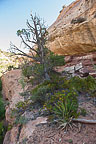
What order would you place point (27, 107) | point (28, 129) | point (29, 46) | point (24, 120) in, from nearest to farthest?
point (28, 129) → point (24, 120) → point (27, 107) → point (29, 46)

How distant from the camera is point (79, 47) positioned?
11.6 meters

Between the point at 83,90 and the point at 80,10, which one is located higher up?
the point at 80,10

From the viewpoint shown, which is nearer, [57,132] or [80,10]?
[57,132]

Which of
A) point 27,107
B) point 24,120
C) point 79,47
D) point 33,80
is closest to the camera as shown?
point 24,120

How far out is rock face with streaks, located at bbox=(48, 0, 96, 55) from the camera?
8844 mm

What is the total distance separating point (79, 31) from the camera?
32.8ft

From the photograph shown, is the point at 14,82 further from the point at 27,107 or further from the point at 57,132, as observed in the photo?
the point at 57,132

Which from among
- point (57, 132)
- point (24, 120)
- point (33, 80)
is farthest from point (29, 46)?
point (57, 132)

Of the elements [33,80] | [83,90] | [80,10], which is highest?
[80,10]

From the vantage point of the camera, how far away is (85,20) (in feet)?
30.1

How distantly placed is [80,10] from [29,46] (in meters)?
6.82

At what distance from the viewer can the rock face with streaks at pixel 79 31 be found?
8844 millimetres

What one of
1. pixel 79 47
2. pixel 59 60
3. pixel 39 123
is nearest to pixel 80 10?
pixel 79 47

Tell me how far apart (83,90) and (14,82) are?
7.99 meters
